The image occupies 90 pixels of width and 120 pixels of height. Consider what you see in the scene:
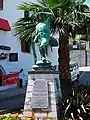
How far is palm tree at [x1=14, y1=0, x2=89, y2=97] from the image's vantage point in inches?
468

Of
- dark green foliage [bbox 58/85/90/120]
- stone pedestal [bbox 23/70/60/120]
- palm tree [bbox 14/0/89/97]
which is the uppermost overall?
palm tree [bbox 14/0/89/97]

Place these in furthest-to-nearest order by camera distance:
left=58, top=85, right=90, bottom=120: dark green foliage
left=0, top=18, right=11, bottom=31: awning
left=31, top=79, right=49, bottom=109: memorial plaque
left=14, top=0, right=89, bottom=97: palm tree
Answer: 1. left=0, top=18, right=11, bottom=31: awning
2. left=14, top=0, right=89, bottom=97: palm tree
3. left=58, top=85, right=90, bottom=120: dark green foliage
4. left=31, top=79, right=49, bottom=109: memorial plaque

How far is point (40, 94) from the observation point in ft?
30.9

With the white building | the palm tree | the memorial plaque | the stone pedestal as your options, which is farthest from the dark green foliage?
the white building

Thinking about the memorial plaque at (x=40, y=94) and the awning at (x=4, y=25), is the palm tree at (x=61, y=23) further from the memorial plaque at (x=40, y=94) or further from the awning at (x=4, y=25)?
the awning at (x=4, y=25)

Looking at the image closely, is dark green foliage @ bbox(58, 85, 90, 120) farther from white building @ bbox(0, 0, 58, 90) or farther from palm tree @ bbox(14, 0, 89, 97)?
white building @ bbox(0, 0, 58, 90)

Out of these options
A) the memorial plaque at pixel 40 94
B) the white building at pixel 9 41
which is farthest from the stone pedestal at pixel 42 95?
the white building at pixel 9 41

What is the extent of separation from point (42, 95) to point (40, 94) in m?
0.07

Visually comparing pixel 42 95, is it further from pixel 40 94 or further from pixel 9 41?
pixel 9 41

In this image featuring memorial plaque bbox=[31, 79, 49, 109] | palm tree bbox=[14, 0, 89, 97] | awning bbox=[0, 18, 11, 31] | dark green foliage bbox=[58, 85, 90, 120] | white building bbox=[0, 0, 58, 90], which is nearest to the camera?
memorial plaque bbox=[31, 79, 49, 109]

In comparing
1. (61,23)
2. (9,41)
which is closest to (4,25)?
(9,41)

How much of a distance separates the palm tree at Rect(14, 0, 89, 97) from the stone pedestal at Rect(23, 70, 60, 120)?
224 cm

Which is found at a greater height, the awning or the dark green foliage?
the awning

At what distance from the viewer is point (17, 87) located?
2453cm
